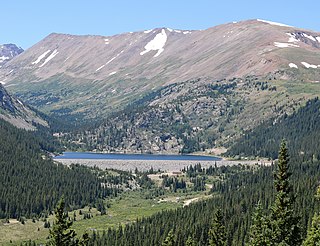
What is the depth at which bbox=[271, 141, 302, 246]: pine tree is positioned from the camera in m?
51.7

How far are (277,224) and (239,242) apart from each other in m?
73.8

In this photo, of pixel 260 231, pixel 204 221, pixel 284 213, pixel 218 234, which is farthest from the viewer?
pixel 204 221

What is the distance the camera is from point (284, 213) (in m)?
51.7

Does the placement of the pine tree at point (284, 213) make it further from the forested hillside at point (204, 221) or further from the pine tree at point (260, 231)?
the forested hillside at point (204, 221)

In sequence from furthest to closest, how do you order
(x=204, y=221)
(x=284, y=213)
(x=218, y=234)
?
1. (x=204, y=221)
2. (x=218, y=234)
3. (x=284, y=213)

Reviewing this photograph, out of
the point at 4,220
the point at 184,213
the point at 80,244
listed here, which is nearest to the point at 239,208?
the point at 184,213

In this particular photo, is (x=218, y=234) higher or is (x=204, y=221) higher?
(x=218, y=234)

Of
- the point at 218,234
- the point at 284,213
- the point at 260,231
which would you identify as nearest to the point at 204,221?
the point at 218,234

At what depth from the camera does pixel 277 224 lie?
171 ft

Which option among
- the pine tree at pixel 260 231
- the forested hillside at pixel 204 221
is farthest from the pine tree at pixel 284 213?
the forested hillside at pixel 204 221

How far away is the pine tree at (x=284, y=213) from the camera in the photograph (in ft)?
170

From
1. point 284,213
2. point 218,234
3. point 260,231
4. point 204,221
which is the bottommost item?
point 204,221

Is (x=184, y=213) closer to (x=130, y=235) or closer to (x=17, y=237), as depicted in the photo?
(x=130, y=235)

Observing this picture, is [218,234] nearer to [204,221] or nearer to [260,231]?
[260,231]
